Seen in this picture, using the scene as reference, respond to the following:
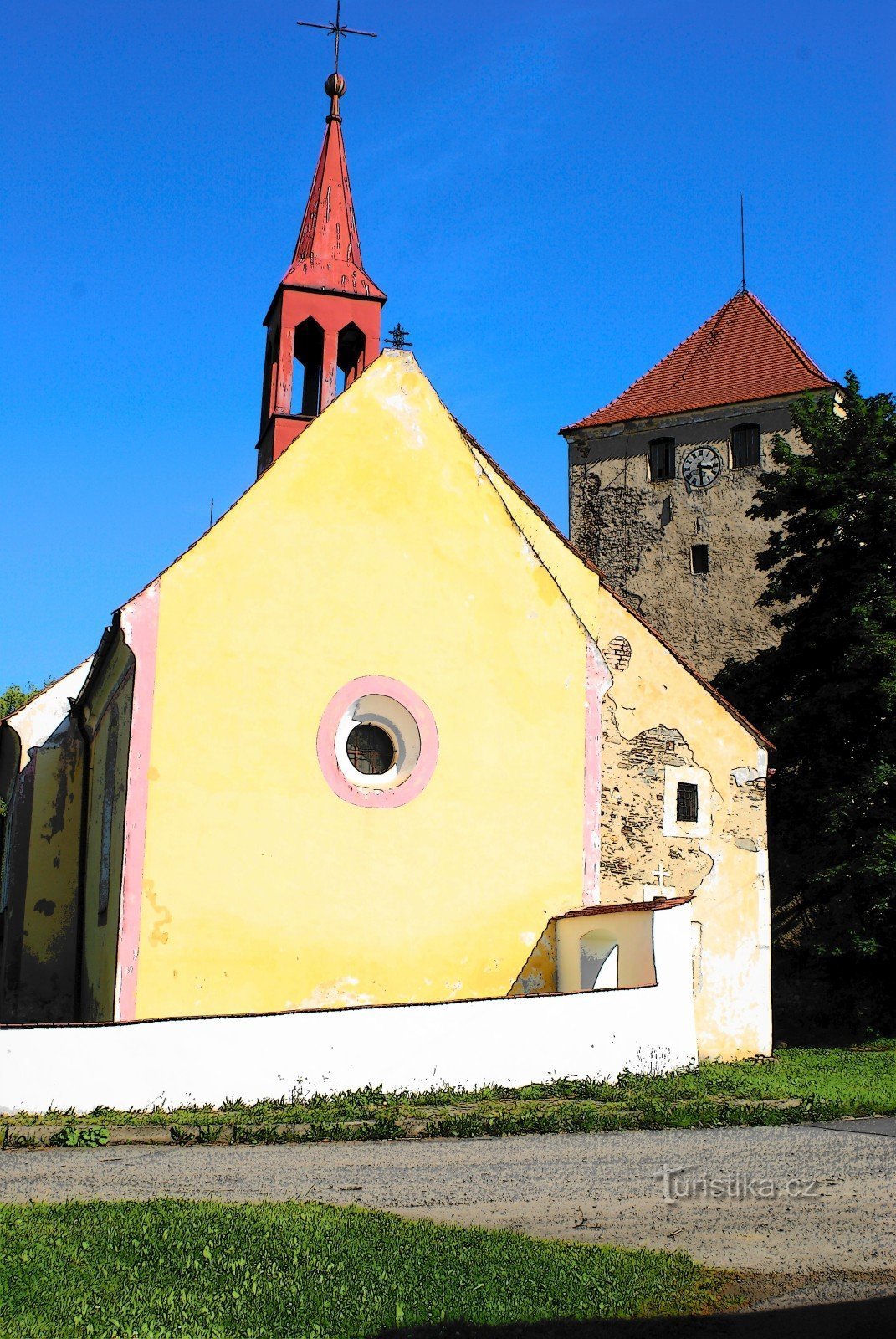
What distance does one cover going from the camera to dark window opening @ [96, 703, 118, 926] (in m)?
16.5

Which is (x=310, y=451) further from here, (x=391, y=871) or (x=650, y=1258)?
(x=650, y=1258)

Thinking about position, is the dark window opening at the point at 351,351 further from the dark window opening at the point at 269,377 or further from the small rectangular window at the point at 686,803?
the small rectangular window at the point at 686,803

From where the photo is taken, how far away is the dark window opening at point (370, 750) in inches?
655

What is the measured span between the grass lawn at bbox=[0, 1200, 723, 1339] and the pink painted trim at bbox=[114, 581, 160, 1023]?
7.33 m

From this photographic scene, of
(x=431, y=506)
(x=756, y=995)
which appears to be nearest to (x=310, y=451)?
(x=431, y=506)

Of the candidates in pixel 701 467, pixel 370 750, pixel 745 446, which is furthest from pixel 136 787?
pixel 745 446

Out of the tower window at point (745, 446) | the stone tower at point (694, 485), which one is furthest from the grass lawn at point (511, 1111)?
the tower window at point (745, 446)

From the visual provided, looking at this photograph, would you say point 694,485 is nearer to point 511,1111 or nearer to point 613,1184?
point 511,1111

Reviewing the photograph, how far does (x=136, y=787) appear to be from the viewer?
49.4 feet

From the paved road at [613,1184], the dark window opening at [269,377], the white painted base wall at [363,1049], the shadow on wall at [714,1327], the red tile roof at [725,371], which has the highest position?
the red tile roof at [725,371]

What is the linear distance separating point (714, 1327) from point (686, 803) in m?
13.7

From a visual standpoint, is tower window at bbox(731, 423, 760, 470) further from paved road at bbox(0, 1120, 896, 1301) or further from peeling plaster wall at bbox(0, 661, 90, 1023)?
paved road at bbox(0, 1120, 896, 1301)

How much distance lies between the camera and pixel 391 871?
16.1 meters

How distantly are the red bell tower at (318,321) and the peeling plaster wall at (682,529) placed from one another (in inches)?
485
